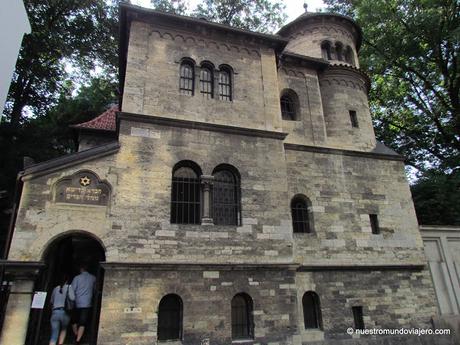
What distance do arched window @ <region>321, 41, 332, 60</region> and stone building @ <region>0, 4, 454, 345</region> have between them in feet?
4.90

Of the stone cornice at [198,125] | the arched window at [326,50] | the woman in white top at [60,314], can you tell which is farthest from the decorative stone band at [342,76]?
the woman in white top at [60,314]

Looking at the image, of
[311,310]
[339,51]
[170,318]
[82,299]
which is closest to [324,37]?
[339,51]

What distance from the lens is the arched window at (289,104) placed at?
14.8m

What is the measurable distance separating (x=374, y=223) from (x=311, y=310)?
430 cm

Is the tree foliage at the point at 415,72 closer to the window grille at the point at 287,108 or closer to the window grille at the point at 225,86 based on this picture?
the window grille at the point at 287,108

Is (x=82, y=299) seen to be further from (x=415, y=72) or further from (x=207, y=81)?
(x=415, y=72)

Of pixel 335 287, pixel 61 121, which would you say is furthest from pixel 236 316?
pixel 61 121

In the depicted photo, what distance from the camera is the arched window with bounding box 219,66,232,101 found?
12805 mm

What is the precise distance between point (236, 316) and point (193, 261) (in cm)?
202

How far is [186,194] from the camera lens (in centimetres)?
1096

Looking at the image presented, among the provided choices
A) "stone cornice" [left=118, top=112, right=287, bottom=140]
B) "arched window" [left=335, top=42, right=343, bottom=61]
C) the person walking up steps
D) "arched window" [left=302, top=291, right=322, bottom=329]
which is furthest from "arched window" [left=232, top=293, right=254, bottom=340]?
"arched window" [left=335, top=42, right=343, bottom=61]

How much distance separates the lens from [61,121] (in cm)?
2327

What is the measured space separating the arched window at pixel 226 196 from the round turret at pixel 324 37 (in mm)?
8483

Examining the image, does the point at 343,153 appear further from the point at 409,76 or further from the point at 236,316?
the point at 409,76
